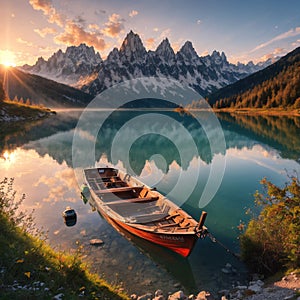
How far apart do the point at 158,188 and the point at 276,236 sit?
1594 cm

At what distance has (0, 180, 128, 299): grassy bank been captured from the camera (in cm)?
684

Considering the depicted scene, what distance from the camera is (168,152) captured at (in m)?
46.7

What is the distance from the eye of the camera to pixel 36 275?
7.74 metres

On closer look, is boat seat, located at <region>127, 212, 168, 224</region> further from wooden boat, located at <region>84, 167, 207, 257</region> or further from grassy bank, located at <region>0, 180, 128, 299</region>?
grassy bank, located at <region>0, 180, 128, 299</region>

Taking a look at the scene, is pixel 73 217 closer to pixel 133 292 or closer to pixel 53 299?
pixel 133 292

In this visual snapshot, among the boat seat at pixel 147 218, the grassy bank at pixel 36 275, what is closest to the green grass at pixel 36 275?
the grassy bank at pixel 36 275

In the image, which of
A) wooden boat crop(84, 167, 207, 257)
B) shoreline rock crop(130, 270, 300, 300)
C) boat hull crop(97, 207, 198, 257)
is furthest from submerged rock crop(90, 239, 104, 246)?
shoreline rock crop(130, 270, 300, 300)

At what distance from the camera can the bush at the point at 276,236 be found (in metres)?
10.6

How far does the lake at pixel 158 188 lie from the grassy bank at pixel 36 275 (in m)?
3.23

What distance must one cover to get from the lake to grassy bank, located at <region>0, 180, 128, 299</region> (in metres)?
3.23

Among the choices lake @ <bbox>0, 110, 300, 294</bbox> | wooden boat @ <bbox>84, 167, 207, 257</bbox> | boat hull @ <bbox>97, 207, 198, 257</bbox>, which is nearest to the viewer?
boat hull @ <bbox>97, 207, 198, 257</bbox>

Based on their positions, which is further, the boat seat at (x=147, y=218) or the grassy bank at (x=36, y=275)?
the boat seat at (x=147, y=218)

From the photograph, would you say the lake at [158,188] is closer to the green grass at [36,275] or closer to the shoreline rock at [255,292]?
the shoreline rock at [255,292]

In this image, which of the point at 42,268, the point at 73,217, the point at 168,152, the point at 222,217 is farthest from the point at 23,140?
the point at 42,268
